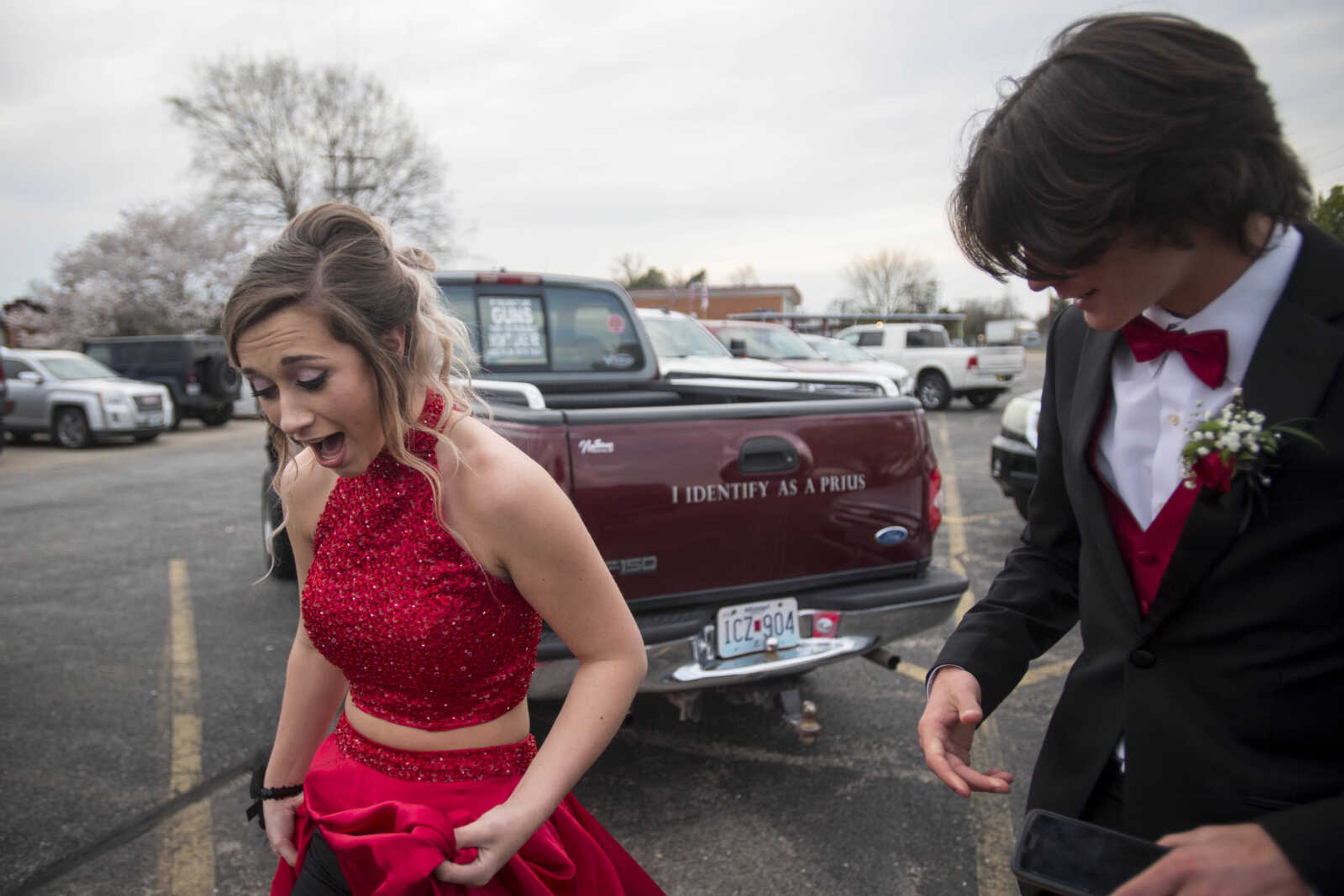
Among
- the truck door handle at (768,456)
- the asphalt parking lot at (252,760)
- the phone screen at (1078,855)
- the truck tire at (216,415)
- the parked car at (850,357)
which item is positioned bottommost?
the truck tire at (216,415)

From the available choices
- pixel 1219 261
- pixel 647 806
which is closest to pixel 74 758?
pixel 647 806

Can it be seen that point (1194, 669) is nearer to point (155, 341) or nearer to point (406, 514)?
point (406, 514)

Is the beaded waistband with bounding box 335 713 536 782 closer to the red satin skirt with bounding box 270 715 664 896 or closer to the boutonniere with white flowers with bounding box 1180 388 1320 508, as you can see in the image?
the red satin skirt with bounding box 270 715 664 896

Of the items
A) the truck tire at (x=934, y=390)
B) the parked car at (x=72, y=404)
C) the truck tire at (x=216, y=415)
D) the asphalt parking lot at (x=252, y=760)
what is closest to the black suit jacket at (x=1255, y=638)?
the asphalt parking lot at (x=252, y=760)

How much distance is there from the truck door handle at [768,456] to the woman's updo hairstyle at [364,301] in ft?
5.49

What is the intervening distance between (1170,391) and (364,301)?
1320 millimetres

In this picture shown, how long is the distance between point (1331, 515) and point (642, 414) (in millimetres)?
2270

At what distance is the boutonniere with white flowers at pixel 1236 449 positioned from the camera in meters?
1.05

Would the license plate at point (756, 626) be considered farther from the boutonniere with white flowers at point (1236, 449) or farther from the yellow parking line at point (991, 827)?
the boutonniere with white flowers at point (1236, 449)

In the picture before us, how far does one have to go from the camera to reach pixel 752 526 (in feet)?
10.7

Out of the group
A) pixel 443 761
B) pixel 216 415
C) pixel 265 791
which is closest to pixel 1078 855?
pixel 443 761

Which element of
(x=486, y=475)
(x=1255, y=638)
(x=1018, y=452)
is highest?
(x=486, y=475)

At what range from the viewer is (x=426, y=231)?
3675cm

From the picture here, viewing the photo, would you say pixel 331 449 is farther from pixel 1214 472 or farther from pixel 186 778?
pixel 186 778
